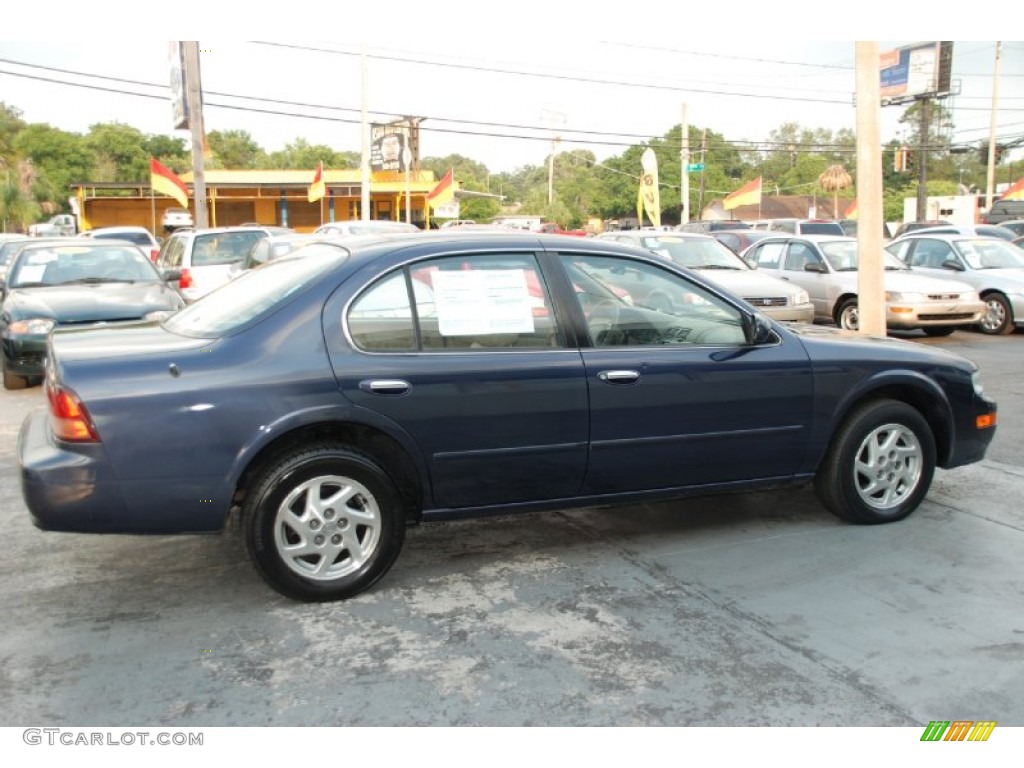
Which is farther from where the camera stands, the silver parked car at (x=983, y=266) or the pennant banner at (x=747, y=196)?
the pennant banner at (x=747, y=196)

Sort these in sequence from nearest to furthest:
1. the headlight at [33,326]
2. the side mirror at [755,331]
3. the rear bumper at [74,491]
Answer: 1. the rear bumper at [74,491]
2. the side mirror at [755,331]
3. the headlight at [33,326]

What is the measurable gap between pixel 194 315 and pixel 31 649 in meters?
1.73

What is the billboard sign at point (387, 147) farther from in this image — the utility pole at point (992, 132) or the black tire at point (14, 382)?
the black tire at point (14, 382)

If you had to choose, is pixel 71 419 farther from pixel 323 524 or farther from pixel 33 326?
pixel 33 326

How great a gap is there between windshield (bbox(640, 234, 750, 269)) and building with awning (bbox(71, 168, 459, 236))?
32056 millimetres

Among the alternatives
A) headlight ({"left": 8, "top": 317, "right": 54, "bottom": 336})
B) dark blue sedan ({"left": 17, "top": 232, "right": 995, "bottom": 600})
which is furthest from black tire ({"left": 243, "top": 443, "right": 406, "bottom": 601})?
headlight ({"left": 8, "top": 317, "right": 54, "bottom": 336})

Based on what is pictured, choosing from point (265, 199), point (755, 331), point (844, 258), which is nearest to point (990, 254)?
point (844, 258)

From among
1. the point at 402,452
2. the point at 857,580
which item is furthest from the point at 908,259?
the point at 402,452

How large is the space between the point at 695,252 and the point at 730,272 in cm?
68

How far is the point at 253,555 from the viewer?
396cm

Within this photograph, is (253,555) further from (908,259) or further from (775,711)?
(908,259)

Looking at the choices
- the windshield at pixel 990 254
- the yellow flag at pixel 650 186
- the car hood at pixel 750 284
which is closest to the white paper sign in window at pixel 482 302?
the car hood at pixel 750 284

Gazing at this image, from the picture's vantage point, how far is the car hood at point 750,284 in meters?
11.8

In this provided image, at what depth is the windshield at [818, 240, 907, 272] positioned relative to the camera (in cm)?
1380
